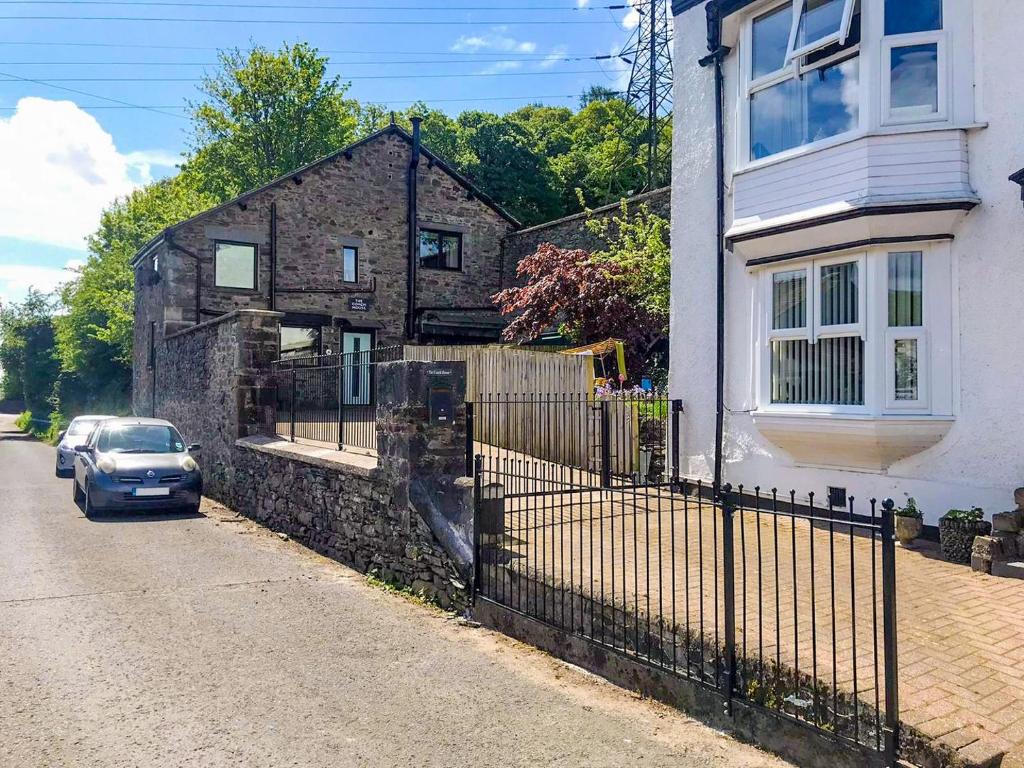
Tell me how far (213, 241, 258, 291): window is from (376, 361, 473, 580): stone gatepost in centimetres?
1479

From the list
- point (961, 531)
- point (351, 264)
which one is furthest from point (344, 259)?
point (961, 531)

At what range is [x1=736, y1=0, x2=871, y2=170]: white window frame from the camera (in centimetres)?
785

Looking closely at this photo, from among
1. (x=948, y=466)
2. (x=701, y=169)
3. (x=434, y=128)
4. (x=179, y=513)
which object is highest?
(x=434, y=128)

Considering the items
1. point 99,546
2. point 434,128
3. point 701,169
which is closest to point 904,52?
point 701,169

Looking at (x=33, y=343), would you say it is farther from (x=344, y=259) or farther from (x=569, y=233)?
→ (x=569, y=233)

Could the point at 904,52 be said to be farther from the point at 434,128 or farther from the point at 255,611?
the point at 434,128

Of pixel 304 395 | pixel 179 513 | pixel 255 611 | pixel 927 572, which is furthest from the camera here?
pixel 179 513

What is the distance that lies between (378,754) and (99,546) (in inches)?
284

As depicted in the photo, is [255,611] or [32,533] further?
[32,533]

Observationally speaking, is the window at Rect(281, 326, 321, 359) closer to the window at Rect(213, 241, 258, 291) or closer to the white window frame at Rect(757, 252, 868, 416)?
the window at Rect(213, 241, 258, 291)

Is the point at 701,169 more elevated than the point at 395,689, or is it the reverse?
the point at 701,169

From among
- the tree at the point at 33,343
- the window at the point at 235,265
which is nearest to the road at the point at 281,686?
the window at the point at 235,265

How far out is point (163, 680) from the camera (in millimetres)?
5188

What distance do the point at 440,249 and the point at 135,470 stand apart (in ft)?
45.3
